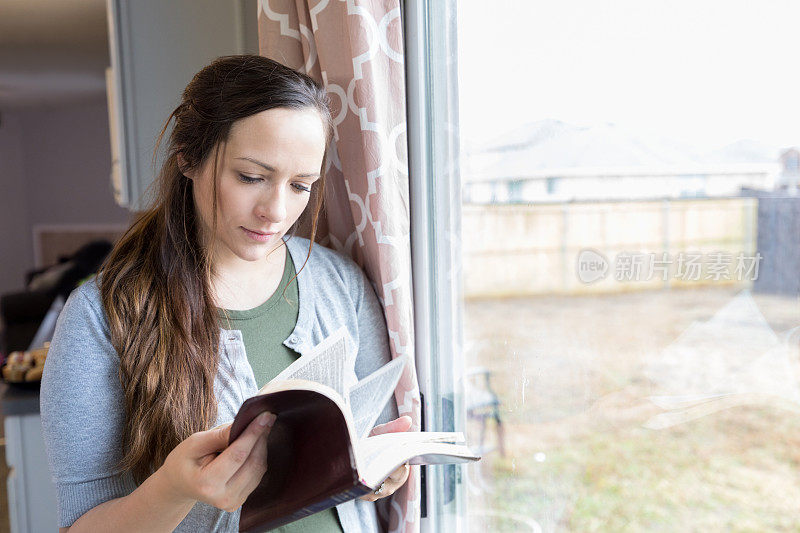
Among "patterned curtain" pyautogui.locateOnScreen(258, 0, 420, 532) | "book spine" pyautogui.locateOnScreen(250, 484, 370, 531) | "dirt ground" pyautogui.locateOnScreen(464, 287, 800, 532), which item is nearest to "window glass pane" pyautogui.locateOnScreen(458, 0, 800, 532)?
"dirt ground" pyautogui.locateOnScreen(464, 287, 800, 532)

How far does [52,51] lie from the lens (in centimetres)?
458

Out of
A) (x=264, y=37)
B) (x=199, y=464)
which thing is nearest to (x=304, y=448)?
(x=199, y=464)

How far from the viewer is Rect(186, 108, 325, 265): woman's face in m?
0.85

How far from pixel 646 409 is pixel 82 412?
0.70 m

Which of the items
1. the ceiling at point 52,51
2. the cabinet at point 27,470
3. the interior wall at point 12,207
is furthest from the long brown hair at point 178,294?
the interior wall at point 12,207

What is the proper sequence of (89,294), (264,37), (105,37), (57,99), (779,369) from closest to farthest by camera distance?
(779,369) → (89,294) → (264,37) → (105,37) → (57,99)

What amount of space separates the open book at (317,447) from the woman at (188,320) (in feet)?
0.41

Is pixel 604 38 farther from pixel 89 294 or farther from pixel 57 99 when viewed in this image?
pixel 57 99

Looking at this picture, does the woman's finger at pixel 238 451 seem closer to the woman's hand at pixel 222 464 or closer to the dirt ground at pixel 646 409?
the woman's hand at pixel 222 464

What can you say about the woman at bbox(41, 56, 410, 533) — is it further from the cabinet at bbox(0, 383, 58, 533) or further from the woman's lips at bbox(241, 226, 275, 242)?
the cabinet at bbox(0, 383, 58, 533)

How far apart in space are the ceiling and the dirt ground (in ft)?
11.0

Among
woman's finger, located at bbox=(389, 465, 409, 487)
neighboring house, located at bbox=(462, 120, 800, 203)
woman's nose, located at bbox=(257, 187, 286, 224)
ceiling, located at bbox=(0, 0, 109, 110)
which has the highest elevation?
ceiling, located at bbox=(0, 0, 109, 110)

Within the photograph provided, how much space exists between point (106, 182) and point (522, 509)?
6945 mm

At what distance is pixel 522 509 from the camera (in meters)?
1.04
